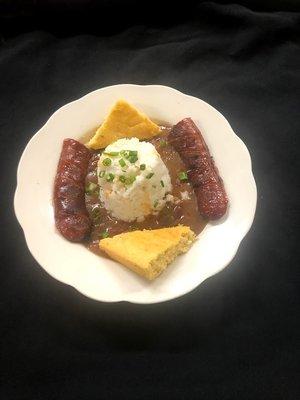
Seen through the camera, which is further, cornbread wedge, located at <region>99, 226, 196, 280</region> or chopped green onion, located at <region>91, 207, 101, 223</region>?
chopped green onion, located at <region>91, 207, 101, 223</region>

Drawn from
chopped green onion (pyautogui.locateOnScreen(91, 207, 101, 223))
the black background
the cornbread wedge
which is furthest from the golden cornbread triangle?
the cornbread wedge

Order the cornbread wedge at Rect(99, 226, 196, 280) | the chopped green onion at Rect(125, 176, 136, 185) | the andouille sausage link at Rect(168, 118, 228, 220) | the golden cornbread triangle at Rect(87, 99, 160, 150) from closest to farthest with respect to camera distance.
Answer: the cornbread wedge at Rect(99, 226, 196, 280) < the andouille sausage link at Rect(168, 118, 228, 220) < the chopped green onion at Rect(125, 176, 136, 185) < the golden cornbread triangle at Rect(87, 99, 160, 150)

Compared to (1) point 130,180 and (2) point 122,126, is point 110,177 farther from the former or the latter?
(2) point 122,126

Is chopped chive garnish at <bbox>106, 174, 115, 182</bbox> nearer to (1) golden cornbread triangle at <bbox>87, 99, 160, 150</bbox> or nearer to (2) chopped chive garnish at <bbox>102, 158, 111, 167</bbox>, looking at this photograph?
(2) chopped chive garnish at <bbox>102, 158, 111, 167</bbox>

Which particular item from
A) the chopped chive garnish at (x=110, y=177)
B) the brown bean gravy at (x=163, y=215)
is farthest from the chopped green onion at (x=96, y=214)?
the chopped chive garnish at (x=110, y=177)

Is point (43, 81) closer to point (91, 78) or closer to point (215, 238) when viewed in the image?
point (91, 78)

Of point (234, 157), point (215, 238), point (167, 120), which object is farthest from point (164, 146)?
point (215, 238)

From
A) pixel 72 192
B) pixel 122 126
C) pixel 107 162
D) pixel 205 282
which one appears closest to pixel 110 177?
pixel 107 162
